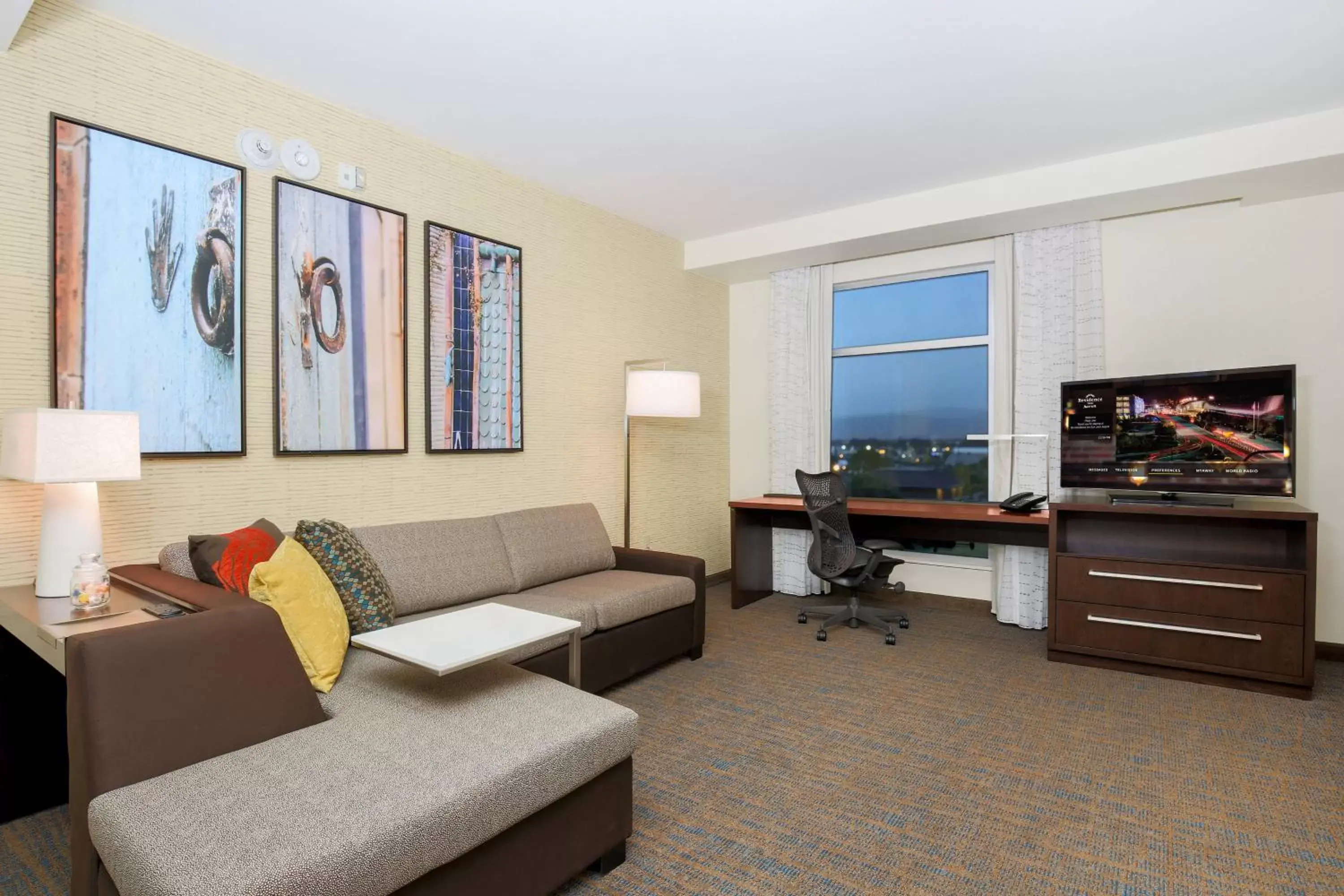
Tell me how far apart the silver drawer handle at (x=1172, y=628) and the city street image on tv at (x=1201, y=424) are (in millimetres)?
886

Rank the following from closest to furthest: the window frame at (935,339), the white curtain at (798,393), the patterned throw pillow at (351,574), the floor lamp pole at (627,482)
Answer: the patterned throw pillow at (351,574) → the floor lamp pole at (627,482) → the window frame at (935,339) → the white curtain at (798,393)

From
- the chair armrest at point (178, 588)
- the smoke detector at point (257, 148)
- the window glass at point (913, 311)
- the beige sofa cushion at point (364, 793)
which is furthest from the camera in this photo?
the window glass at point (913, 311)

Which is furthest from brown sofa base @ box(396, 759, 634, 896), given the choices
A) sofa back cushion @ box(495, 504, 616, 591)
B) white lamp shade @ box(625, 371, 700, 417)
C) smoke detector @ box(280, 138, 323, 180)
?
smoke detector @ box(280, 138, 323, 180)

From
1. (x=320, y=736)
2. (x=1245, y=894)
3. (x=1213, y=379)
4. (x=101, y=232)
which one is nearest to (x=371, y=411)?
(x=101, y=232)

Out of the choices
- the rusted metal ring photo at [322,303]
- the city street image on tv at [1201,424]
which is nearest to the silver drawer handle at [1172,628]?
the city street image on tv at [1201,424]

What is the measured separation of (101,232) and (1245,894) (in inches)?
163

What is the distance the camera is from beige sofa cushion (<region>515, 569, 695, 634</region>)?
124 inches

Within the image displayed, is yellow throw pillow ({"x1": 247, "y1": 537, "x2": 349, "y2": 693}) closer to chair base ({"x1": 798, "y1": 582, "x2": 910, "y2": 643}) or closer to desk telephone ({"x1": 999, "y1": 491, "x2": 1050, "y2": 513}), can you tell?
chair base ({"x1": 798, "y1": 582, "x2": 910, "y2": 643})

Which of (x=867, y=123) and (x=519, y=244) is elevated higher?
(x=867, y=123)

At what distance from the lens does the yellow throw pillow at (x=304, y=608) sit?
2.00 metres

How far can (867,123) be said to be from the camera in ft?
11.0

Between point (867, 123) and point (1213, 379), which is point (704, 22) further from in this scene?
point (1213, 379)

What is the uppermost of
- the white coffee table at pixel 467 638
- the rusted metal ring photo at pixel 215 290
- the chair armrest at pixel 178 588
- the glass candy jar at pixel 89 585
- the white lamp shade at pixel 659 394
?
the rusted metal ring photo at pixel 215 290

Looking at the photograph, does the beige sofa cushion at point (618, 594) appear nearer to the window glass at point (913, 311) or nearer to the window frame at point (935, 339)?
the window frame at point (935, 339)
